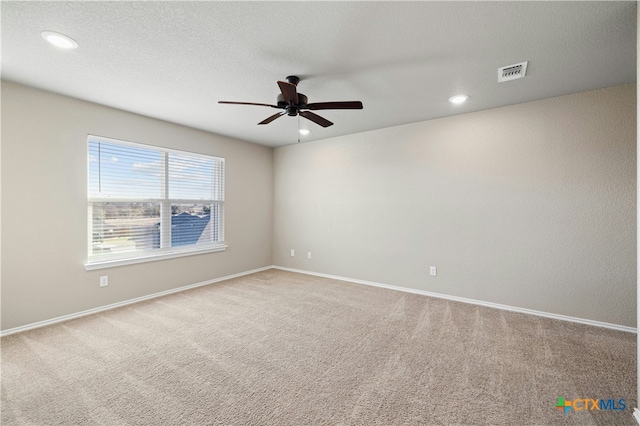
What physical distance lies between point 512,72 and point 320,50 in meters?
1.77

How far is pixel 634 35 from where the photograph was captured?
6.24ft

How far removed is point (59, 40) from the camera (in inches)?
77.3

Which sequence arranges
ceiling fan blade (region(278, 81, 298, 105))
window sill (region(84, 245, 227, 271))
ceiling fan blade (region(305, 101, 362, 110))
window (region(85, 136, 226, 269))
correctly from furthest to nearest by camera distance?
window (region(85, 136, 226, 269)) → window sill (region(84, 245, 227, 271)) → ceiling fan blade (region(305, 101, 362, 110)) → ceiling fan blade (region(278, 81, 298, 105))

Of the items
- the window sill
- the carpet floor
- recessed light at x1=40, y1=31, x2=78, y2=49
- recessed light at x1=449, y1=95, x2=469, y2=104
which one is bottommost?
the carpet floor

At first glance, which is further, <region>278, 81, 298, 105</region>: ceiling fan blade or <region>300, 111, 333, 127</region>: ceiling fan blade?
<region>300, 111, 333, 127</region>: ceiling fan blade

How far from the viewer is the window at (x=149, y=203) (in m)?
3.30

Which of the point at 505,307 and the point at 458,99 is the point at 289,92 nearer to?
the point at 458,99

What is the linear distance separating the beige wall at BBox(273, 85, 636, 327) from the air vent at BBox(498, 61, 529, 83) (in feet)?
3.07

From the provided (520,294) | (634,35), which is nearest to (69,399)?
(520,294)

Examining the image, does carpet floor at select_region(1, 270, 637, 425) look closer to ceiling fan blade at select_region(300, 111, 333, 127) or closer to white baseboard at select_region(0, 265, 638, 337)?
white baseboard at select_region(0, 265, 638, 337)

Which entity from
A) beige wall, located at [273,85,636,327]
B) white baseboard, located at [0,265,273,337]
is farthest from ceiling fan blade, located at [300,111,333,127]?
white baseboard, located at [0,265,273,337]

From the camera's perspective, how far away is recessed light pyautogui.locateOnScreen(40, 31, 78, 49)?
6.21 feet

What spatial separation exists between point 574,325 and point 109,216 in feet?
18.2

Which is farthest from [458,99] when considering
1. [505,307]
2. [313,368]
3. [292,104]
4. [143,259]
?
[143,259]
